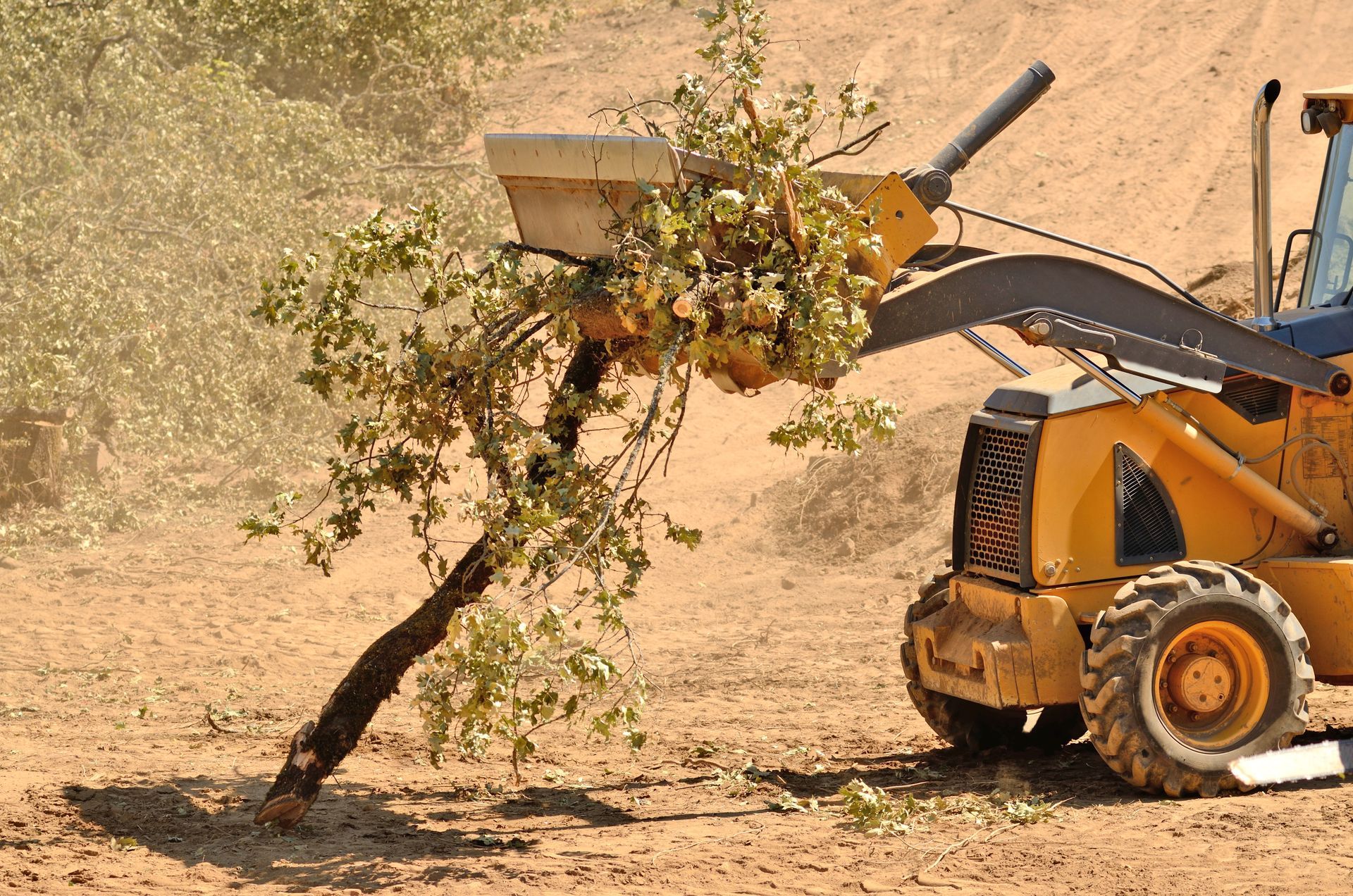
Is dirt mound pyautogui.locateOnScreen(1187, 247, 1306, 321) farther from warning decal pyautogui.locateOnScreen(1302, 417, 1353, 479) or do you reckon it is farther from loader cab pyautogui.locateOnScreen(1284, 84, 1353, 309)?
warning decal pyautogui.locateOnScreen(1302, 417, 1353, 479)

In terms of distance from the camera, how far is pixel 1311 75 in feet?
68.6

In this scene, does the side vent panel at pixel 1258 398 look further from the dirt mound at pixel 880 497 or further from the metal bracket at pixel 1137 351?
the dirt mound at pixel 880 497

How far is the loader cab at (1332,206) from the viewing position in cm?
784

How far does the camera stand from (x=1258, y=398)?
7293mm

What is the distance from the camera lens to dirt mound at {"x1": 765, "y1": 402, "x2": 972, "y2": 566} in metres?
13.8

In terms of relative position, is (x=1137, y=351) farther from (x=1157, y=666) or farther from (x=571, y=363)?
(x=571, y=363)

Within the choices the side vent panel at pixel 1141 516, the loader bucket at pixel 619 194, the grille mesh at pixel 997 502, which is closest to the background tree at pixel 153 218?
the loader bucket at pixel 619 194

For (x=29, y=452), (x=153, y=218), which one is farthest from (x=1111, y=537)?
(x=153, y=218)

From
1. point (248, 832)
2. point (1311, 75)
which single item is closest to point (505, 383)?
point (248, 832)

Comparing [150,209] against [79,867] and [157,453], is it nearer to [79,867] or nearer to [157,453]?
[157,453]

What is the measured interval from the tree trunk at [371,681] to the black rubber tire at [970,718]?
2.06 metres

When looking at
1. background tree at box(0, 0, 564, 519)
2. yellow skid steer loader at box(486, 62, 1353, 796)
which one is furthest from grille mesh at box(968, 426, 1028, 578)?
background tree at box(0, 0, 564, 519)

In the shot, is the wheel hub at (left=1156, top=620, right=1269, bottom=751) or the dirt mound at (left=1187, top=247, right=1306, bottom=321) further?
the dirt mound at (left=1187, top=247, right=1306, bottom=321)

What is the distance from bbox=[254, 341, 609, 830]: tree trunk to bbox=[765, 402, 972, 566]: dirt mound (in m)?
6.74
